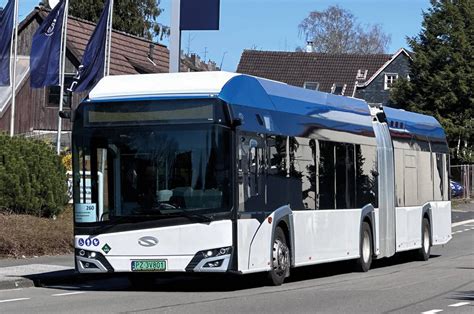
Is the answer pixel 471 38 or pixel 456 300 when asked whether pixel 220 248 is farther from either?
pixel 471 38

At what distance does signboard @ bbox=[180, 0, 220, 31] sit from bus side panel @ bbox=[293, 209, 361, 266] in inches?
291

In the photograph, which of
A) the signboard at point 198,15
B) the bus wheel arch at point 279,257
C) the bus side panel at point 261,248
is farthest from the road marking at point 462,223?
the bus side panel at point 261,248

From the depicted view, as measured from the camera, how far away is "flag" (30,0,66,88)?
2939 cm

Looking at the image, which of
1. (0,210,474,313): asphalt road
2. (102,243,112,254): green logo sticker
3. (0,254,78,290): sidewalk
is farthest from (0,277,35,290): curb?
(102,243,112,254): green logo sticker

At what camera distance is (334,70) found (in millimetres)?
81875

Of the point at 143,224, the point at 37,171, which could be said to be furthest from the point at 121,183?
the point at 37,171

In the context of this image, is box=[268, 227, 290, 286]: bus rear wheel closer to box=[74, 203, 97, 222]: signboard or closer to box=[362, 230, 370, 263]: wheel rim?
box=[74, 203, 97, 222]: signboard

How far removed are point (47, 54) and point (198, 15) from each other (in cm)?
674

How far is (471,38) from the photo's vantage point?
65.2 metres

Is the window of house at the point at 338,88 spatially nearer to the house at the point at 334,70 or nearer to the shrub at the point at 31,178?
the house at the point at 334,70

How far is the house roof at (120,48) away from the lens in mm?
45603

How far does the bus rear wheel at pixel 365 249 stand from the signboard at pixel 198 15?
7141mm

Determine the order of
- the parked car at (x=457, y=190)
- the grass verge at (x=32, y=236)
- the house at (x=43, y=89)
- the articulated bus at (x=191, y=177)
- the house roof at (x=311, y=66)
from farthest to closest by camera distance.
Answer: the house roof at (x=311, y=66) < the parked car at (x=457, y=190) < the house at (x=43, y=89) < the grass verge at (x=32, y=236) < the articulated bus at (x=191, y=177)

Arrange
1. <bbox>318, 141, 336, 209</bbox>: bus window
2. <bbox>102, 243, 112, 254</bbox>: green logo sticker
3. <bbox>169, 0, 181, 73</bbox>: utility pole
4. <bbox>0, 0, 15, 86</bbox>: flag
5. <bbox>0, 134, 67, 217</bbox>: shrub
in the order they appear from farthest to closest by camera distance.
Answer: <bbox>0, 0, 15, 86</bbox>: flag < <bbox>169, 0, 181, 73</bbox>: utility pole < <bbox>0, 134, 67, 217</bbox>: shrub < <bbox>318, 141, 336, 209</bbox>: bus window < <bbox>102, 243, 112, 254</bbox>: green logo sticker
